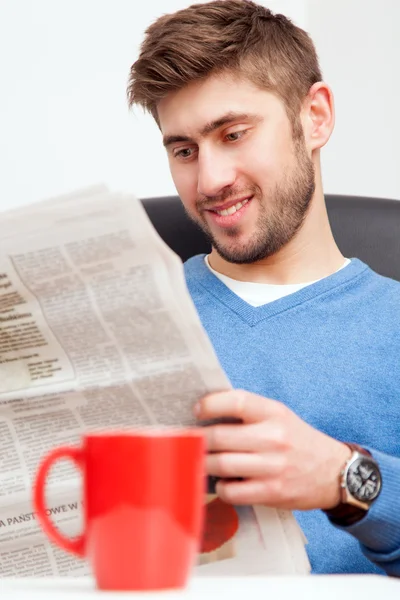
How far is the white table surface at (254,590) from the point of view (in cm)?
43

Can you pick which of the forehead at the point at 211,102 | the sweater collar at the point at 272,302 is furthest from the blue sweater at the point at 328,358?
the forehead at the point at 211,102

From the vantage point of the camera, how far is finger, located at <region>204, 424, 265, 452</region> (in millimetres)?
597

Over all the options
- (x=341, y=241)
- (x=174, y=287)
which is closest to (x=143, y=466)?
(x=174, y=287)

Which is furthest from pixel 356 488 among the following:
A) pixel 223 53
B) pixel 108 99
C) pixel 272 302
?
pixel 108 99

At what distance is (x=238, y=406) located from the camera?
1.96 ft

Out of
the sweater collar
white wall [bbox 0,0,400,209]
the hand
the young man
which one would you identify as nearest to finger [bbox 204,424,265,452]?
the hand

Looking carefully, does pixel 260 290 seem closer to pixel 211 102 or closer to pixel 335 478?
pixel 211 102

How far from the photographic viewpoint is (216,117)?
1033mm

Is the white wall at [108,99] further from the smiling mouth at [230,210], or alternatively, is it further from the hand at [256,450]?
the hand at [256,450]

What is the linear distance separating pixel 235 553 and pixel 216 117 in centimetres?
58

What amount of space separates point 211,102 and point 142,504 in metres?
0.72

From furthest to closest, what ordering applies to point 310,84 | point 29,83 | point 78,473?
point 29,83 < point 310,84 < point 78,473

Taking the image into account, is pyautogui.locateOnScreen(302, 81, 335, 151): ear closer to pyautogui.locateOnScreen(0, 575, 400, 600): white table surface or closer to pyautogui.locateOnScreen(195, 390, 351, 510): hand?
pyautogui.locateOnScreen(195, 390, 351, 510): hand

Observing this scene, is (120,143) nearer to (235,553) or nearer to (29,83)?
(29,83)
